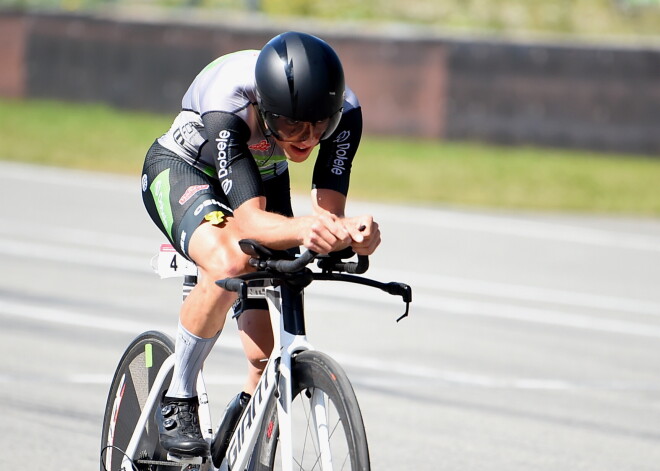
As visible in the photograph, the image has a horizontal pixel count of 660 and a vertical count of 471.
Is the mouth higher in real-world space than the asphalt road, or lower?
higher

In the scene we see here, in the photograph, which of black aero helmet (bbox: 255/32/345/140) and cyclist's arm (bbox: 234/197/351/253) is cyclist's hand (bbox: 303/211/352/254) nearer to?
cyclist's arm (bbox: 234/197/351/253)

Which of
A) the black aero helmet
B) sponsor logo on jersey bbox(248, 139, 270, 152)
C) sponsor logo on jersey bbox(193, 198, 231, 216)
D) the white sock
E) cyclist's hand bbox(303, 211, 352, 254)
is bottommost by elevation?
the white sock

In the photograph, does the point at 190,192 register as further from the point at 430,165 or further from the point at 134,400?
the point at 430,165

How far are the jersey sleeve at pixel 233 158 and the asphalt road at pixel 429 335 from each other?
2081 millimetres

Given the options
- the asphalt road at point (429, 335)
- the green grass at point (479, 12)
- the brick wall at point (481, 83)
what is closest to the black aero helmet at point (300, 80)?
the asphalt road at point (429, 335)

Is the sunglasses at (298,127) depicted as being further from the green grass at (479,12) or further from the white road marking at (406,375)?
the green grass at (479,12)

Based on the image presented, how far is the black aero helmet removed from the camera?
4.07 metres

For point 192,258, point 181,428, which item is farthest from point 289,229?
point 181,428

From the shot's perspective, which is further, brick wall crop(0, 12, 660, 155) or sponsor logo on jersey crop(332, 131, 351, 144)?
brick wall crop(0, 12, 660, 155)

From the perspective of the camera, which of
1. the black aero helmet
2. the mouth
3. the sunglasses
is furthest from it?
the mouth

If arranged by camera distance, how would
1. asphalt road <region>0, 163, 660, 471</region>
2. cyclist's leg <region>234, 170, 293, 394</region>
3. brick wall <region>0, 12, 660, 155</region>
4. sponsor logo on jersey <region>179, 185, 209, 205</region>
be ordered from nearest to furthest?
sponsor logo on jersey <region>179, 185, 209, 205</region>
cyclist's leg <region>234, 170, 293, 394</region>
asphalt road <region>0, 163, 660, 471</region>
brick wall <region>0, 12, 660, 155</region>

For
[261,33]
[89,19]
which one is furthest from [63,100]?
[261,33]

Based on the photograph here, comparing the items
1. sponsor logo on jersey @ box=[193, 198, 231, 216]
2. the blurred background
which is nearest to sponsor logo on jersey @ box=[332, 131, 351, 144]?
sponsor logo on jersey @ box=[193, 198, 231, 216]

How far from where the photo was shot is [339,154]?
454cm
